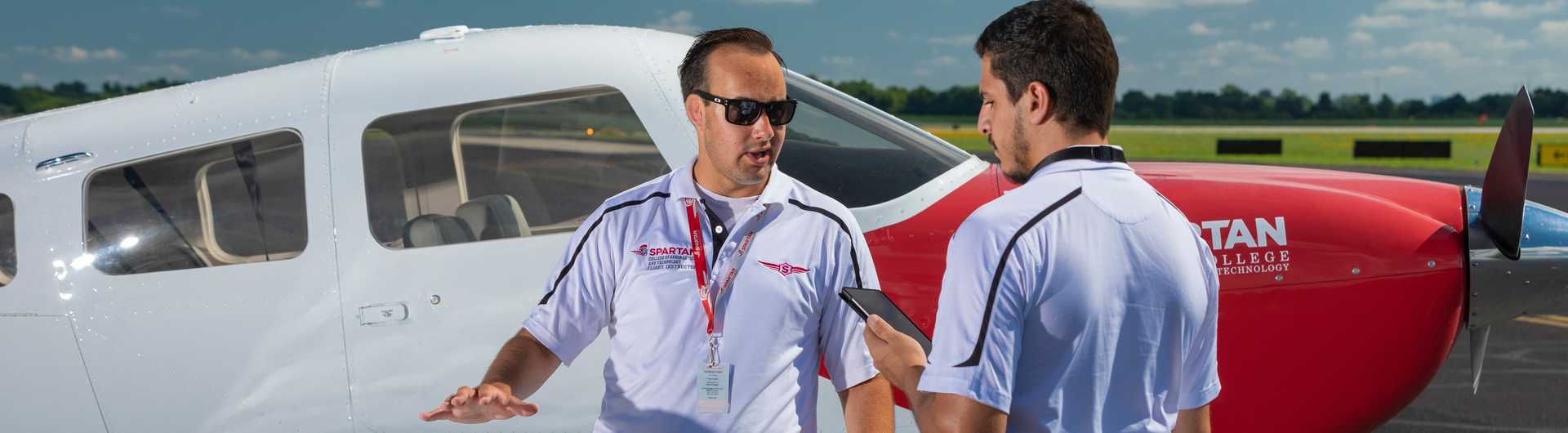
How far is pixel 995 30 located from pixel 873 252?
185 cm

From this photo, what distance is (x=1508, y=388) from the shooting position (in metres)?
7.84

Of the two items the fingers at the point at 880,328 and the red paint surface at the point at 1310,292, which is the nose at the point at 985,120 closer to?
the fingers at the point at 880,328

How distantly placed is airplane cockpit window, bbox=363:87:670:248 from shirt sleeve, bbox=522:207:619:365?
1.25 m

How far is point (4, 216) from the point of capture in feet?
13.8

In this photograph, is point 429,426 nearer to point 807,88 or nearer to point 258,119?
point 258,119

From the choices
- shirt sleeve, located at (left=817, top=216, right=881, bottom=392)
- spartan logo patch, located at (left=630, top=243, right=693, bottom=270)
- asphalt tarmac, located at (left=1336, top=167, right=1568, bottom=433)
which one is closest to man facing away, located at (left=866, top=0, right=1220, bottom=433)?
shirt sleeve, located at (left=817, top=216, right=881, bottom=392)

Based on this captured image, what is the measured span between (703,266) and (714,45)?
1.49 feet

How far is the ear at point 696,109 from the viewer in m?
2.51

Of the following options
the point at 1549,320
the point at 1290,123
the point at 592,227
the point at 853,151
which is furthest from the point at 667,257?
the point at 1290,123

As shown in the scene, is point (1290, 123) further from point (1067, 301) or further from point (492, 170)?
point (1067, 301)

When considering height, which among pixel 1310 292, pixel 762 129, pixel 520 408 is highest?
pixel 762 129

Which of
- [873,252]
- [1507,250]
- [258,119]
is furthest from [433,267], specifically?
[1507,250]

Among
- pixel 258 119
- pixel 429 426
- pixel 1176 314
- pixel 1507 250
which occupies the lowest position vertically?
pixel 429 426

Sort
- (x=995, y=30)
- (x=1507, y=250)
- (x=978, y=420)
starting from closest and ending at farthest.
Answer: (x=978, y=420)
(x=995, y=30)
(x=1507, y=250)
